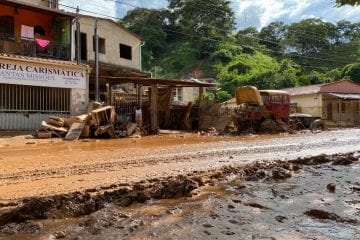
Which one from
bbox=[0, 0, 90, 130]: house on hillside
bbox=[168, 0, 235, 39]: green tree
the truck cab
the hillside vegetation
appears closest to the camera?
bbox=[0, 0, 90, 130]: house on hillside

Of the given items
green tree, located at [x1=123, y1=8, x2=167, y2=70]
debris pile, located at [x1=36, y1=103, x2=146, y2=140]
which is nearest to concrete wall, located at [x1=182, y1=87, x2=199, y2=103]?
green tree, located at [x1=123, y1=8, x2=167, y2=70]

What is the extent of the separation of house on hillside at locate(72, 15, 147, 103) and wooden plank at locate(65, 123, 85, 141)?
8375mm

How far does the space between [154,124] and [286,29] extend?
6624 cm

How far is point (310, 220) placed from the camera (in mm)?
4719

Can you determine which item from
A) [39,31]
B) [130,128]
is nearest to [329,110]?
[130,128]

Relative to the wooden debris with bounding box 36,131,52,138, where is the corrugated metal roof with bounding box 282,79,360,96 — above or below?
above

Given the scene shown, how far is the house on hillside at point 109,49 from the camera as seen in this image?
28.1 metres

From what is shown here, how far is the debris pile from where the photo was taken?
56.5ft

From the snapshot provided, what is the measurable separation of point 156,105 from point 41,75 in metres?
5.66

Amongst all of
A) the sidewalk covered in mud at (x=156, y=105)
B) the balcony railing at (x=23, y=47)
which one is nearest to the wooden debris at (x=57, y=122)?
the sidewalk covered in mud at (x=156, y=105)

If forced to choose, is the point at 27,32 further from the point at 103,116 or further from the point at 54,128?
the point at 54,128

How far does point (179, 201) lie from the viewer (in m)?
5.51

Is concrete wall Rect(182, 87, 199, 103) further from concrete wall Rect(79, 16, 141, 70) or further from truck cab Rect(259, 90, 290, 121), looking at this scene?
truck cab Rect(259, 90, 290, 121)

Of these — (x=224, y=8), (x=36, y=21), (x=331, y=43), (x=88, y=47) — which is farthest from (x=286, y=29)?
(x=36, y=21)
